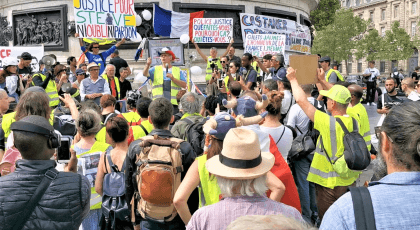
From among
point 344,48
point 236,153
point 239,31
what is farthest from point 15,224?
point 344,48

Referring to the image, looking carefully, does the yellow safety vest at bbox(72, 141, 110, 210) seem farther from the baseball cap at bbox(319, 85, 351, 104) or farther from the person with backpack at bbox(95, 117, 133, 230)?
the baseball cap at bbox(319, 85, 351, 104)

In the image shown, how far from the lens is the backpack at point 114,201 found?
12.0 ft

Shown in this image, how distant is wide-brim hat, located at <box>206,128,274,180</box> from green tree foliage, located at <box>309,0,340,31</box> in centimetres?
3914

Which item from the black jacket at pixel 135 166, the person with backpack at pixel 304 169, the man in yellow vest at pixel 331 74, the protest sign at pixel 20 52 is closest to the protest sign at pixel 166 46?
the protest sign at pixel 20 52

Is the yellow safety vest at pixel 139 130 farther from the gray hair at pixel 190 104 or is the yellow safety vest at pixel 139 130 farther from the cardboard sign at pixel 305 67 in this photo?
the cardboard sign at pixel 305 67

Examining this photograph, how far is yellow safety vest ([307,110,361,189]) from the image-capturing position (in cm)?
411

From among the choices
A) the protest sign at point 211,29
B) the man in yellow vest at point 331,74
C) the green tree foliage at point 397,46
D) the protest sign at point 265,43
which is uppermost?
the green tree foliage at point 397,46

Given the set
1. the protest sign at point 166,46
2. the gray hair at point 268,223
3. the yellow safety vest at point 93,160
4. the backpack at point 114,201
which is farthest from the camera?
the protest sign at point 166,46

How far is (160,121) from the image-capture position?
368 cm

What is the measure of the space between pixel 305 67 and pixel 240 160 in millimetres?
2678

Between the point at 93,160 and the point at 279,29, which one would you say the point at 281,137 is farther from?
the point at 279,29

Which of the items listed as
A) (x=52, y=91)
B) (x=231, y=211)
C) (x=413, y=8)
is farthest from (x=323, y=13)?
(x=413, y=8)

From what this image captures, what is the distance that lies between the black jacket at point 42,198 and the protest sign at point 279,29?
16075 mm

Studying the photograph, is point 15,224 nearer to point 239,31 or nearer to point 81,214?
point 81,214
